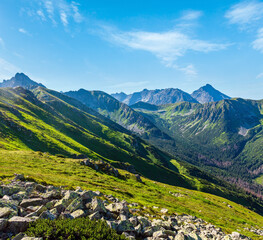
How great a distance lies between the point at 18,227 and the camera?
14742mm

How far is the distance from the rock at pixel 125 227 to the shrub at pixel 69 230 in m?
2.05

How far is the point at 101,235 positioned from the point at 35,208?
335 inches

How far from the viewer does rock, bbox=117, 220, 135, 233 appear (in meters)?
18.0

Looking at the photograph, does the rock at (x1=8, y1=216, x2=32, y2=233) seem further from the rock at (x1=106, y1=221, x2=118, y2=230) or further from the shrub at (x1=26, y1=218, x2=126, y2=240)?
the rock at (x1=106, y1=221, x2=118, y2=230)

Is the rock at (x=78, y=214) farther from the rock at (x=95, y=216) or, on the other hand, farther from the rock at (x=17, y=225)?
the rock at (x=17, y=225)

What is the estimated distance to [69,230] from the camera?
14648mm

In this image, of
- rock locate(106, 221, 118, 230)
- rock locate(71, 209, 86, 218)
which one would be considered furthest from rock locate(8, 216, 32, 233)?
rock locate(106, 221, 118, 230)

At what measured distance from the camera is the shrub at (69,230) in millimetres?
14227

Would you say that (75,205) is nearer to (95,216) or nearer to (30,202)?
(95,216)

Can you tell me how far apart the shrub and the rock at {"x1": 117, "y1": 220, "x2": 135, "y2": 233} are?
2.05m

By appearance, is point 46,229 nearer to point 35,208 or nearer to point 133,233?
point 35,208

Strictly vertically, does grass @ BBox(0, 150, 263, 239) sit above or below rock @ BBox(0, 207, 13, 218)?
below

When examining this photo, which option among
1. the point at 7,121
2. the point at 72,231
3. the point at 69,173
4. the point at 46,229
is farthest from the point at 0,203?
the point at 7,121

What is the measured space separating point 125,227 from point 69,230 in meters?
6.48
